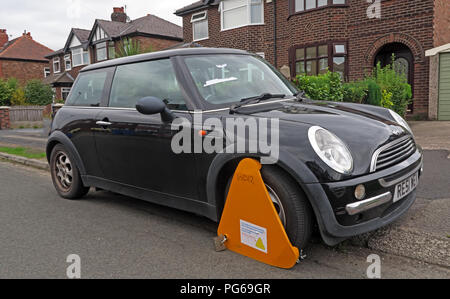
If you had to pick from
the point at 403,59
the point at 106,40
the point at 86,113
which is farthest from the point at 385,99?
the point at 106,40

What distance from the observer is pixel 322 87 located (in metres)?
8.73

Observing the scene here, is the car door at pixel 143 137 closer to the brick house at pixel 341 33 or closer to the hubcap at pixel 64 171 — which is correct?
the hubcap at pixel 64 171

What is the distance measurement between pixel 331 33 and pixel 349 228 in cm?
1420

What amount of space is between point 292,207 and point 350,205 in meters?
0.40

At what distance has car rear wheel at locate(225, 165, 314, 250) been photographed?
2820mm

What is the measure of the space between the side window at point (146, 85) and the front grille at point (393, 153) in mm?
1695

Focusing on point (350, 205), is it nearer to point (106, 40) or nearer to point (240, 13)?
point (240, 13)

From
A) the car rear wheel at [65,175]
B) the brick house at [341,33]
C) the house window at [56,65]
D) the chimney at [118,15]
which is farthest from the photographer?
the house window at [56,65]

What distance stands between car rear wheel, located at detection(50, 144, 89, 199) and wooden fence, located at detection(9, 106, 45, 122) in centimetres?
1875

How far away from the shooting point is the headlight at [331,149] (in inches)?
107

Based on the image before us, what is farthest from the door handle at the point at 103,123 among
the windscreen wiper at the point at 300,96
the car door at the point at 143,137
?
the windscreen wiper at the point at 300,96

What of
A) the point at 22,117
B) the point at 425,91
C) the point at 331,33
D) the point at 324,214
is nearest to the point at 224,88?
the point at 324,214

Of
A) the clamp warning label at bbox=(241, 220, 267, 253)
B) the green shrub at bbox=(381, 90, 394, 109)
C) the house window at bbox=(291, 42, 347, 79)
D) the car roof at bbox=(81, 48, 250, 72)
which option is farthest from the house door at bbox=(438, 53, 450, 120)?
the clamp warning label at bbox=(241, 220, 267, 253)

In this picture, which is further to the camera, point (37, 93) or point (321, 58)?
point (37, 93)
